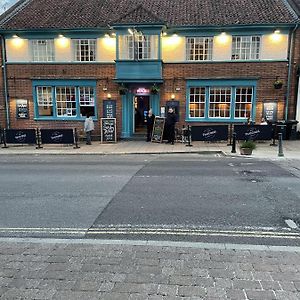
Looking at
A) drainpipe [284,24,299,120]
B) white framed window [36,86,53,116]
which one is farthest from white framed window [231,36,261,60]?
white framed window [36,86,53,116]

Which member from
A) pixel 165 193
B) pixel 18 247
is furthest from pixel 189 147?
pixel 18 247

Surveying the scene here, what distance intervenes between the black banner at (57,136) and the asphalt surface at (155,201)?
5.29 m

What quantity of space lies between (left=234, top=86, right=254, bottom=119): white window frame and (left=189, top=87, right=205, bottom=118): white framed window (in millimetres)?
1921

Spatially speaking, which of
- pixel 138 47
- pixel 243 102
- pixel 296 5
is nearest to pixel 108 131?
pixel 138 47

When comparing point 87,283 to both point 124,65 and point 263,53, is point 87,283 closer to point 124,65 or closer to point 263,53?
point 124,65

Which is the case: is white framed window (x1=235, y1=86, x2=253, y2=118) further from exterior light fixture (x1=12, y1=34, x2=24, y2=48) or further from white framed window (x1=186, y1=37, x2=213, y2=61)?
exterior light fixture (x1=12, y1=34, x2=24, y2=48)

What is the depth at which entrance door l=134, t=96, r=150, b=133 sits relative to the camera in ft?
64.0

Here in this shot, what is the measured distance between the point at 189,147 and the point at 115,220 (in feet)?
35.3

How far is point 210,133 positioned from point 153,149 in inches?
127

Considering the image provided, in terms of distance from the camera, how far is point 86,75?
61.8 ft

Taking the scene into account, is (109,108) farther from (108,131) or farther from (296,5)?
(296,5)

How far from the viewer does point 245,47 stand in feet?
58.8

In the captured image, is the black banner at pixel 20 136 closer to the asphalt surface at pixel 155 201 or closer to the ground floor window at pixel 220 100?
the asphalt surface at pixel 155 201

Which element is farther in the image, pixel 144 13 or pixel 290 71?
pixel 144 13
